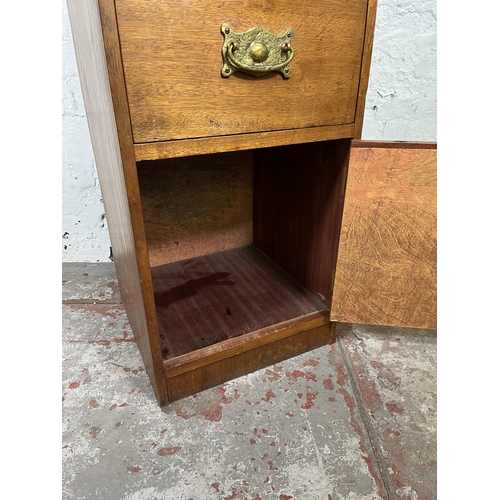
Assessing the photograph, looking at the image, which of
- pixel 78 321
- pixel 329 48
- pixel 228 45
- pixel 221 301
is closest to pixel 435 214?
pixel 329 48

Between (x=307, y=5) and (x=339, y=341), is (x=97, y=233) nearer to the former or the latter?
(x=339, y=341)

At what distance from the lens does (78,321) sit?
1115 millimetres

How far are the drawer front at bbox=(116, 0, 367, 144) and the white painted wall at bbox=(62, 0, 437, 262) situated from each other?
0.56 meters

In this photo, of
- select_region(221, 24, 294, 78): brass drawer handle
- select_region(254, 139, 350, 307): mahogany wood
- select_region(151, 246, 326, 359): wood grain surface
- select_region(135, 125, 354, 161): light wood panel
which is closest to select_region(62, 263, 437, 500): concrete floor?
select_region(151, 246, 326, 359): wood grain surface

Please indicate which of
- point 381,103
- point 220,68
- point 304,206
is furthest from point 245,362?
point 381,103

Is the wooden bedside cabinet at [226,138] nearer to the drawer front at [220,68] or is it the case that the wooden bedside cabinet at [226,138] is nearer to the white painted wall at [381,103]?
the drawer front at [220,68]

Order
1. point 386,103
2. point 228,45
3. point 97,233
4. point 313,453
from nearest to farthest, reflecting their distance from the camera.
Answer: point 228,45 → point 313,453 → point 386,103 → point 97,233

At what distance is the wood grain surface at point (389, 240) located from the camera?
0.73 m

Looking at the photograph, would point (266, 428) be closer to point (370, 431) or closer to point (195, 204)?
point (370, 431)

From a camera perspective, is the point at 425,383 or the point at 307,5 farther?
the point at 425,383

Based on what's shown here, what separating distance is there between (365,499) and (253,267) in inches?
28.5

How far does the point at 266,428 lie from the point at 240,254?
66cm

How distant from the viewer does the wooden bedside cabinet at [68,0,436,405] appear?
566 mm

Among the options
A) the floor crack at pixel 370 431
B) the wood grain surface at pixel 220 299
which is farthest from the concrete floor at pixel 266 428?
the wood grain surface at pixel 220 299
